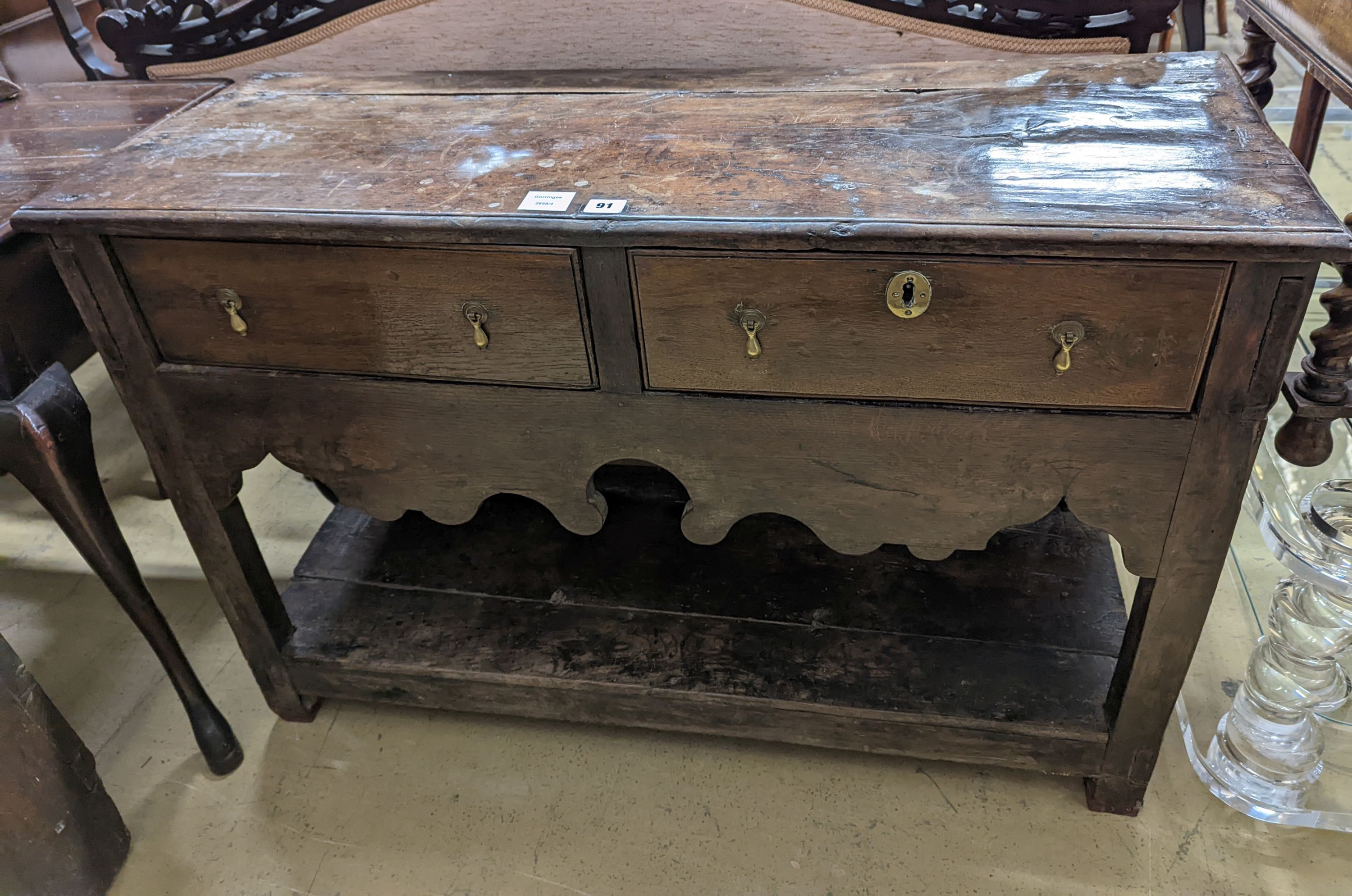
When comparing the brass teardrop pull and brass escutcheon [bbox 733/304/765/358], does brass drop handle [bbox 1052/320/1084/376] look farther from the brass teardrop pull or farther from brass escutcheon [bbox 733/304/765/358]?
the brass teardrop pull

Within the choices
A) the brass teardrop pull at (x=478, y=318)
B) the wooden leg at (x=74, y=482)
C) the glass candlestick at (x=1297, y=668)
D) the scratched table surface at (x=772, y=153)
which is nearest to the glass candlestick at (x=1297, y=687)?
the glass candlestick at (x=1297, y=668)

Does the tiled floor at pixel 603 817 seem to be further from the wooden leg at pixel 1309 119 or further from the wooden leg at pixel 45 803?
the wooden leg at pixel 1309 119

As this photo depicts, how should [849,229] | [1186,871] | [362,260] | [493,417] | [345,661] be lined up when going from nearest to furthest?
A: [849,229]
[362,260]
[493,417]
[1186,871]
[345,661]

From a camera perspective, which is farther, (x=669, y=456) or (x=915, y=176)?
(x=669, y=456)

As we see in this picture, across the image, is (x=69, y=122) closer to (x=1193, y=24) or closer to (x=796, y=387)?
(x=796, y=387)

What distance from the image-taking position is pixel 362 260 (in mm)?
1104

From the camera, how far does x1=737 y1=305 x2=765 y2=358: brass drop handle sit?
1033 millimetres

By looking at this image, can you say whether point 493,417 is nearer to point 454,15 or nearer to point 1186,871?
point 454,15

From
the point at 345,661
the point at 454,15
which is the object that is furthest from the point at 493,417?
the point at 454,15

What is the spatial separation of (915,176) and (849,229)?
15 centimetres

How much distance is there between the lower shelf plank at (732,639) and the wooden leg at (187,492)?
0.06 metres

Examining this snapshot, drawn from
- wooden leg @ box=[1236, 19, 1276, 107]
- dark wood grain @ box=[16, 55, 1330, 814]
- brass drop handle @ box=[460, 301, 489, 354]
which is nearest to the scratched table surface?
dark wood grain @ box=[16, 55, 1330, 814]

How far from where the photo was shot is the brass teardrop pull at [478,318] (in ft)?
3.61

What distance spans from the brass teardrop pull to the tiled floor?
0.78 m
